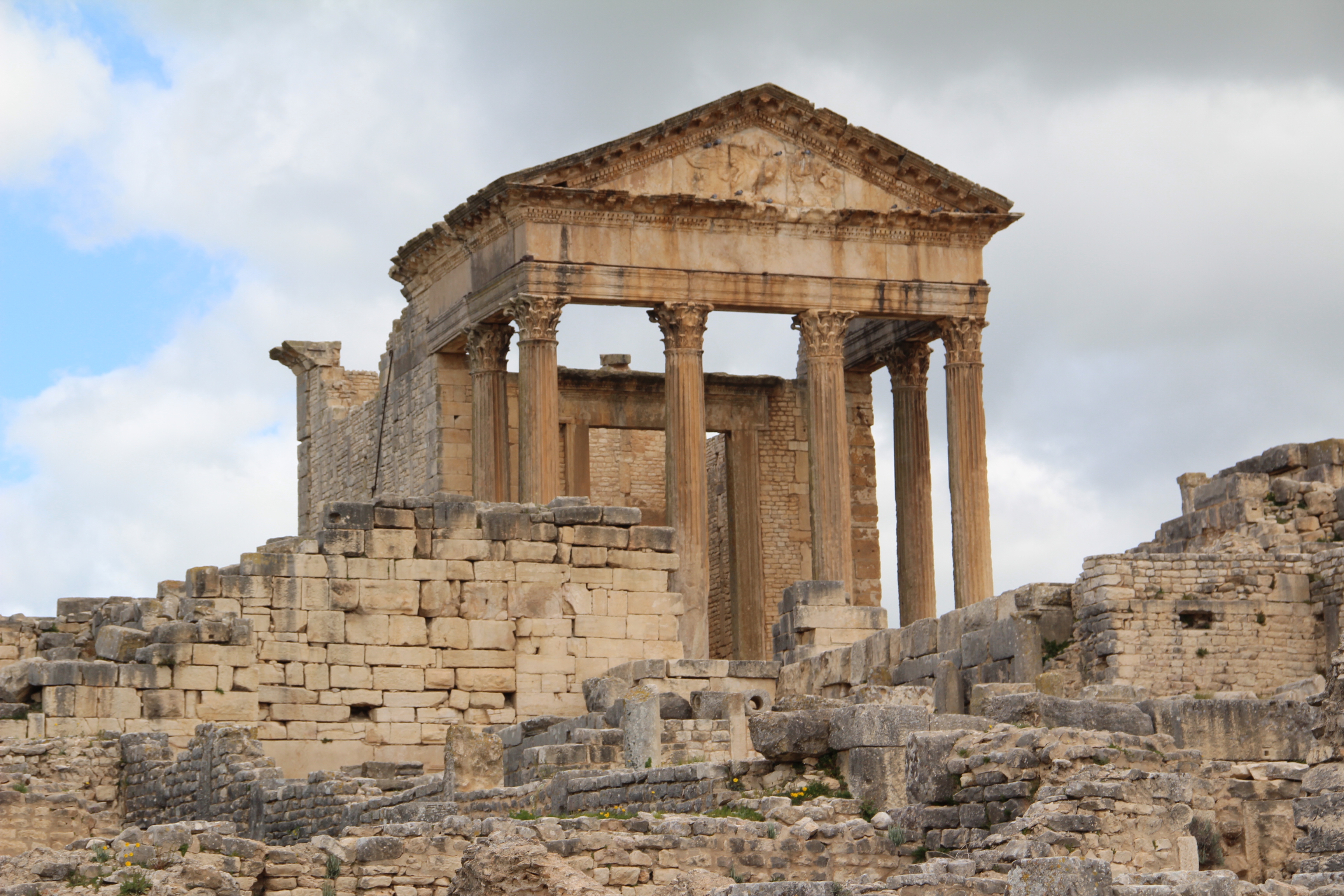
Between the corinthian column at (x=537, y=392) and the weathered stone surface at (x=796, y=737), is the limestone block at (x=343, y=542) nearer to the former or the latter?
the weathered stone surface at (x=796, y=737)

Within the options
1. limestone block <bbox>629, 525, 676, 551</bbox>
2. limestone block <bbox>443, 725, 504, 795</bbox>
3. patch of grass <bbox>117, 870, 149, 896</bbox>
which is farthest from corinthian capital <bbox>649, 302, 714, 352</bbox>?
patch of grass <bbox>117, 870, 149, 896</bbox>

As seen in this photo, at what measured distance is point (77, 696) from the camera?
20047mm

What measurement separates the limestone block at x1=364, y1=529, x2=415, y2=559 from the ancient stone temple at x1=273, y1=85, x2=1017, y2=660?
10.4 meters

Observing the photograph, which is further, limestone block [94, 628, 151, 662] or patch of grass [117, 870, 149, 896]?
limestone block [94, 628, 151, 662]

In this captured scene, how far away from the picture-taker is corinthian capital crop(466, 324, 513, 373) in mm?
34406

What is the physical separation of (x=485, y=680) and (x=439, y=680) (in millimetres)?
415

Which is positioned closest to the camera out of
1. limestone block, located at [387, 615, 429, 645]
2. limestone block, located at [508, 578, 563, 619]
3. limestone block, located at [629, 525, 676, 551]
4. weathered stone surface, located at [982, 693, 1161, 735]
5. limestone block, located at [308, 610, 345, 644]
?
weathered stone surface, located at [982, 693, 1161, 735]

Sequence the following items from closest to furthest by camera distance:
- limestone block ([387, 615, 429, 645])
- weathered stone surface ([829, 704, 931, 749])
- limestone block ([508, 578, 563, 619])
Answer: weathered stone surface ([829, 704, 931, 749])
limestone block ([387, 615, 429, 645])
limestone block ([508, 578, 563, 619])

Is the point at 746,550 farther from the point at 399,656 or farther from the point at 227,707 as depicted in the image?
the point at 227,707

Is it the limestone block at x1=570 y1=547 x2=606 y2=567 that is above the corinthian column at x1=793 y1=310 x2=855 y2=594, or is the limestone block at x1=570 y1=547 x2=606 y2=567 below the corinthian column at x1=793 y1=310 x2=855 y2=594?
below

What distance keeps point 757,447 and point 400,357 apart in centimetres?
623

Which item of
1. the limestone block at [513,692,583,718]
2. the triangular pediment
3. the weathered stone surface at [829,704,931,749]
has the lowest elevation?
the weathered stone surface at [829,704,931,749]

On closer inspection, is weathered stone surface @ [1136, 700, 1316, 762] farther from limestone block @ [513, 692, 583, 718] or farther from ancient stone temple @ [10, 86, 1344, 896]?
limestone block @ [513, 692, 583, 718]

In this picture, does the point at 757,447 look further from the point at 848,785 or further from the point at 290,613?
the point at 848,785
